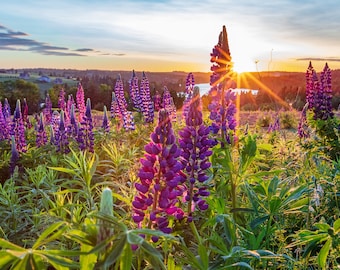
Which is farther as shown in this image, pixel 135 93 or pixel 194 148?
pixel 135 93

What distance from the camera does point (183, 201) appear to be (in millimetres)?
2648

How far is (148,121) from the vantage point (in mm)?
7934

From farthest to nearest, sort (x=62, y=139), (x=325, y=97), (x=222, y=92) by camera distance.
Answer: (x=325, y=97) → (x=62, y=139) → (x=222, y=92)

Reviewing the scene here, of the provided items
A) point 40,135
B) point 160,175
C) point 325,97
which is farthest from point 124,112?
point 160,175

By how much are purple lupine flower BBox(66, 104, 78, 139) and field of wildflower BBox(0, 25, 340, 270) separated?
0.05m

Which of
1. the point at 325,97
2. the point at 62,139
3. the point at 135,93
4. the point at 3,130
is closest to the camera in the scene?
the point at 62,139

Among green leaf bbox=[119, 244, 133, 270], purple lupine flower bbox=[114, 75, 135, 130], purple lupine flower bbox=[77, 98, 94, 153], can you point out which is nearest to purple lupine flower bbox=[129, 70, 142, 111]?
purple lupine flower bbox=[114, 75, 135, 130]

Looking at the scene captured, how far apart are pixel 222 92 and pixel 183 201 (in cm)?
134

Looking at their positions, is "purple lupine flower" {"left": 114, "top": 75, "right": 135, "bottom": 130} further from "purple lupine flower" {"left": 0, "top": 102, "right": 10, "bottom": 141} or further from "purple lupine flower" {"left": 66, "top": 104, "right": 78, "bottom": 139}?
"purple lupine flower" {"left": 0, "top": 102, "right": 10, "bottom": 141}

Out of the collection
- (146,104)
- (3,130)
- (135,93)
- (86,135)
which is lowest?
(3,130)

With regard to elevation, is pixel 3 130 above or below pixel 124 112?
below

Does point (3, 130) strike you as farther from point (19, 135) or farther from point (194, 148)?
point (194, 148)

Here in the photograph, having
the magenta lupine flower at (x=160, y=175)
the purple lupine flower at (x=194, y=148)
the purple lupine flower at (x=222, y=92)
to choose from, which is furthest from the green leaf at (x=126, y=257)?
the purple lupine flower at (x=222, y=92)

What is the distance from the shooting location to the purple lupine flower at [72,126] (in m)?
6.22
